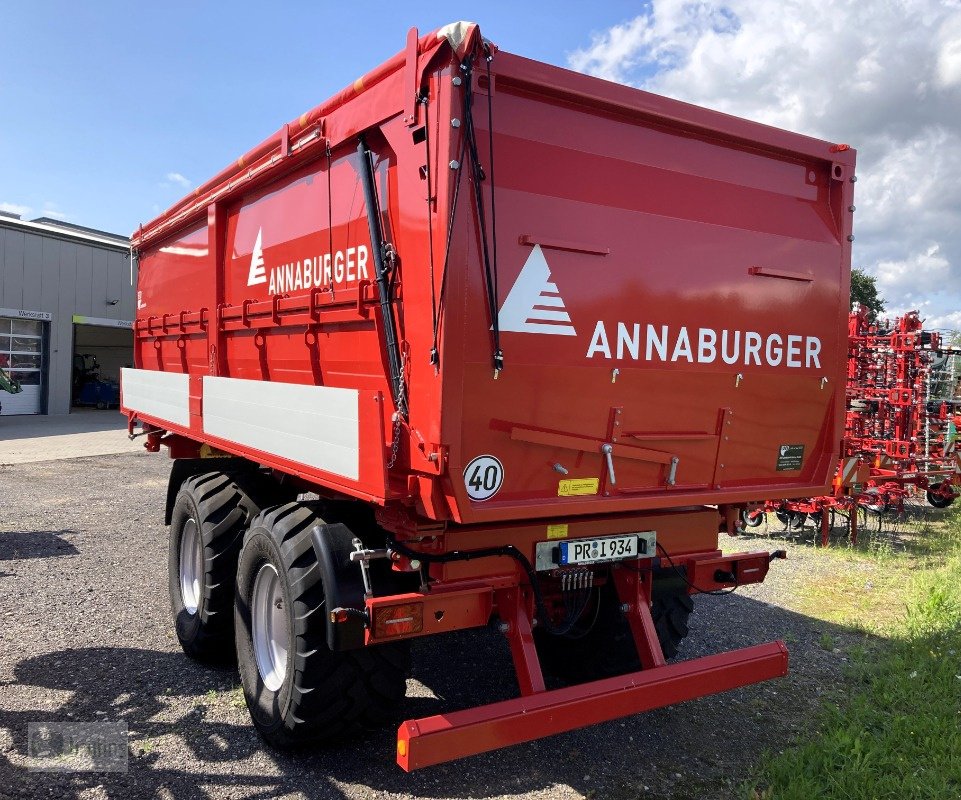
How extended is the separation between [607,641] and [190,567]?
272cm

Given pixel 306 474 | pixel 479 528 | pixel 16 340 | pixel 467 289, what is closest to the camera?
pixel 467 289

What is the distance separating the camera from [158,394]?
5.91 metres

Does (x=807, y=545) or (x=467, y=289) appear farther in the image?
(x=807, y=545)

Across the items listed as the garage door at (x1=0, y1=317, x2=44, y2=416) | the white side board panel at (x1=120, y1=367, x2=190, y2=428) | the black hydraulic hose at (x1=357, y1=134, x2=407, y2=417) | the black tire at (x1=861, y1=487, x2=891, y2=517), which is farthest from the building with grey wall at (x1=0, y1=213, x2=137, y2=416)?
the black hydraulic hose at (x1=357, y1=134, x2=407, y2=417)

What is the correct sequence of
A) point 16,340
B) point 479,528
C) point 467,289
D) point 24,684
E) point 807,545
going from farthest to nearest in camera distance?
1. point 16,340
2. point 807,545
3. point 24,684
4. point 479,528
5. point 467,289

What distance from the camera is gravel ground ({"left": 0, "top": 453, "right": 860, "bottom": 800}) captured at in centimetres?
328

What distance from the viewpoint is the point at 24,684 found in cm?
414

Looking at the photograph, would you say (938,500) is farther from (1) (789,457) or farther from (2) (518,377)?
(2) (518,377)

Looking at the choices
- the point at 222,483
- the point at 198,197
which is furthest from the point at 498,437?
the point at 198,197

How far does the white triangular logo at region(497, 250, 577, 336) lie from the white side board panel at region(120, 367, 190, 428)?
304 centimetres

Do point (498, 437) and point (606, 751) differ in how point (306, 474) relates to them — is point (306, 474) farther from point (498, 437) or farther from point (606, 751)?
point (606, 751)

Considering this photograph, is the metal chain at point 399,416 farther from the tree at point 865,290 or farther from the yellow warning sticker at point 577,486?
the tree at point 865,290

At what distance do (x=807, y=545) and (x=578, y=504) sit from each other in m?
6.13

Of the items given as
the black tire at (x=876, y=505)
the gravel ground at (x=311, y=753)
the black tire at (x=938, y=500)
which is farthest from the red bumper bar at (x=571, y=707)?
the black tire at (x=938, y=500)
